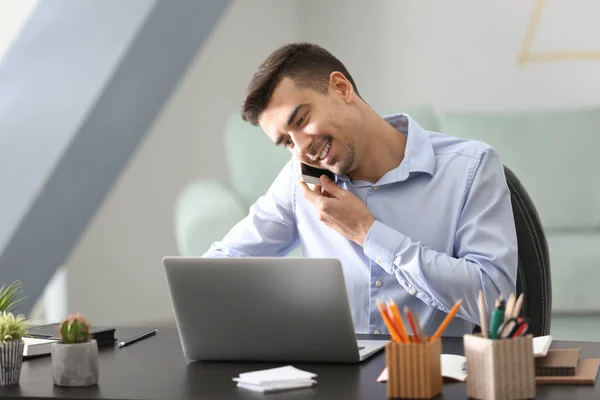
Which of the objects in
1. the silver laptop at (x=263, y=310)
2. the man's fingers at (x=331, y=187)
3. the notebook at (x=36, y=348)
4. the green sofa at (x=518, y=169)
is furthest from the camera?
the green sofa at (x=518, y=169)

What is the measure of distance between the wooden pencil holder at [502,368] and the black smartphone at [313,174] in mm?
751

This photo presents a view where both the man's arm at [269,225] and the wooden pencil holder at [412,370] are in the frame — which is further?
the man's arm at [269,225]

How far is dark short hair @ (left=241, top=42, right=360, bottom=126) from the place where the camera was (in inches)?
64.9

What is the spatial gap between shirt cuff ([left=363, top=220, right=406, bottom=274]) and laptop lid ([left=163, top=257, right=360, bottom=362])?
0.34 m

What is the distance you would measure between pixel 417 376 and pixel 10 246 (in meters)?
2.08

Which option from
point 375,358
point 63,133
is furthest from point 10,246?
point 375,358

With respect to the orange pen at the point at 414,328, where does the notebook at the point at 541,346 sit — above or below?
below

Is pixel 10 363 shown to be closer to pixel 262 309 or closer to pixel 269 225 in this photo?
pixel 262 309

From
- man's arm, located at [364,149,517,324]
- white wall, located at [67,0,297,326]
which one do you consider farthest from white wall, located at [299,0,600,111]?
man's arm, located at [364,149,517,324]

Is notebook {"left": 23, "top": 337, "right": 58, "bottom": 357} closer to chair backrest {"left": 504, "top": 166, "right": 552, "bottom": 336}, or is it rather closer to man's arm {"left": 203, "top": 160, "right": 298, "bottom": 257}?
man's arm {"left": 203, "top": 160, "right": 298, "bottom": 257}

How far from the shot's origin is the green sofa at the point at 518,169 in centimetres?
314

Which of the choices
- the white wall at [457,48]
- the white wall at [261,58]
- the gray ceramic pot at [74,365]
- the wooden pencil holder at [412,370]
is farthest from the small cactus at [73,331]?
the white wall at [457,48]

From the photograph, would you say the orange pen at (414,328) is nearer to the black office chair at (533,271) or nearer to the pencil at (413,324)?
the pencil at (413,324)

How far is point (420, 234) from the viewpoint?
164 cm
